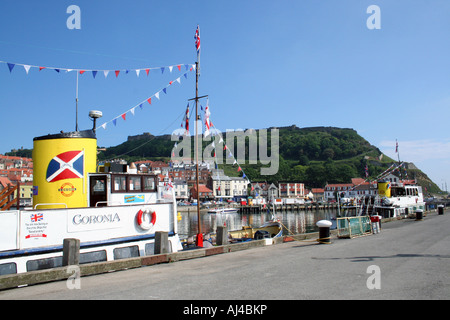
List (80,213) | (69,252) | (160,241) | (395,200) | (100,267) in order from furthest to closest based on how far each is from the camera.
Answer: (395,200) < (160,241) < (80,213) < (100,267) < (69,252)

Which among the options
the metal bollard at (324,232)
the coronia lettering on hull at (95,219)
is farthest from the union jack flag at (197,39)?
the metal bollard at (324,232)

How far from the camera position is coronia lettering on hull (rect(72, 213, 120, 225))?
11.8 metres

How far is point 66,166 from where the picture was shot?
13.2m

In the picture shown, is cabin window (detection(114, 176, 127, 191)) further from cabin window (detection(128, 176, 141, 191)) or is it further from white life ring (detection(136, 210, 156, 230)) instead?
white life ring (detection(136, 210, 156, 230))

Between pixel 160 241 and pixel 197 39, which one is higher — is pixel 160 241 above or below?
below

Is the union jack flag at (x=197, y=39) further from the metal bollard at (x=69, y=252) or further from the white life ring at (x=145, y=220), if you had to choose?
the metal bollard at (x=69, y=252)

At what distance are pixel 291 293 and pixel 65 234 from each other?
8090mm

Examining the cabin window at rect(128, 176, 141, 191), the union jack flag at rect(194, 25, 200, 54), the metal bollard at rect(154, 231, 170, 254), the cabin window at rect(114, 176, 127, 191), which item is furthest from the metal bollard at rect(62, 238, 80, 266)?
the union jack flag at rect(194, 25, 200, 54)

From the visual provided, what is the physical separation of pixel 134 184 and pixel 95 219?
3.48m

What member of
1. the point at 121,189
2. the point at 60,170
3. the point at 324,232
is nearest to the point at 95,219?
the point at 60,170

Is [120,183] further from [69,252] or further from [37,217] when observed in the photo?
[69,252]

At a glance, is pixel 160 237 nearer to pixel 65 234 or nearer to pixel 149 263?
pixel 149 263

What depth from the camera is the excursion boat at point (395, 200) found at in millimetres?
43500
